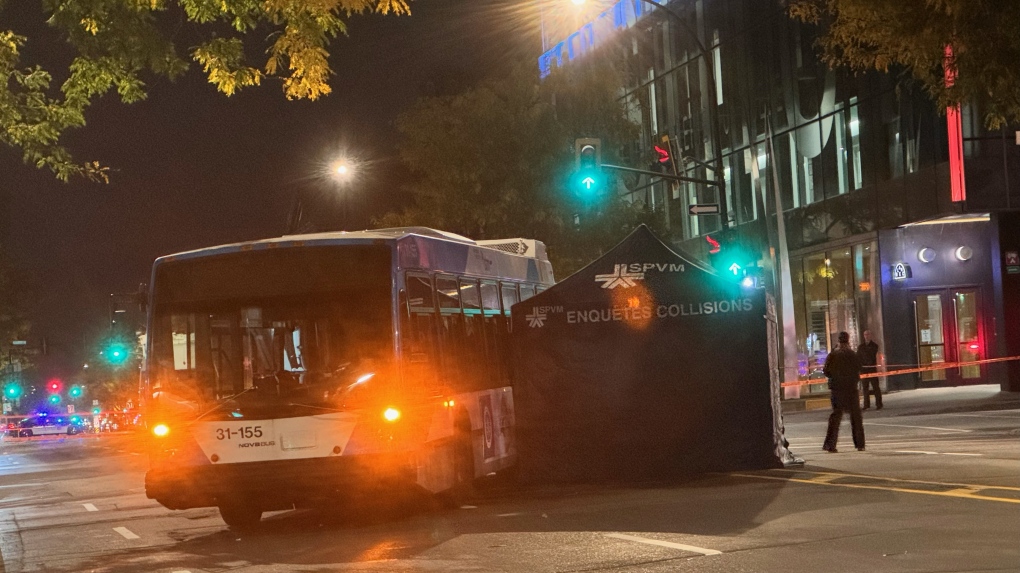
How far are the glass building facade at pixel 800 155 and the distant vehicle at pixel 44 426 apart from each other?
1353 inches

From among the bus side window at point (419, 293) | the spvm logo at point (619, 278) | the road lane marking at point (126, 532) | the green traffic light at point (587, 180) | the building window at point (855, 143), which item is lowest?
the road lane marking at point (126, 532)

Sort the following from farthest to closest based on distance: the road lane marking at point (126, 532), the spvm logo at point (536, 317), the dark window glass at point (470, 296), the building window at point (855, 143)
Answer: the building window at point (855, 143), the spvm logo at point (536, 317), the dark window glass at point (470, 296), the road lane marking at point (126, 532)

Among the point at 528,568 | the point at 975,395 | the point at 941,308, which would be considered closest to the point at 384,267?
the point at 528,568

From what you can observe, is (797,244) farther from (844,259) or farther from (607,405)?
(607,405)

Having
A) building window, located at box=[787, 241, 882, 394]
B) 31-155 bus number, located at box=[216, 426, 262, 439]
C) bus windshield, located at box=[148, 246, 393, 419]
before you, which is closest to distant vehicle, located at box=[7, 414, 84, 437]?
building window, located at box=[787, 241, 882, 394]

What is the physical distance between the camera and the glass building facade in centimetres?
3409

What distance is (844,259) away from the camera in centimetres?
3934

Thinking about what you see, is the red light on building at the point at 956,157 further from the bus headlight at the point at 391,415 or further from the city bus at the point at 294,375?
the bus headlight at the point at 391,415

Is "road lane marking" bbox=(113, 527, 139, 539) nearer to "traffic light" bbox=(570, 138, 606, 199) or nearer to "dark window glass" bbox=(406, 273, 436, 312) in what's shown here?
"dark window glass" bbox=(406, 273, 436, 312)

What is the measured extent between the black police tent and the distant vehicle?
54.6 m

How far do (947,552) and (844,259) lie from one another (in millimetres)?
30517

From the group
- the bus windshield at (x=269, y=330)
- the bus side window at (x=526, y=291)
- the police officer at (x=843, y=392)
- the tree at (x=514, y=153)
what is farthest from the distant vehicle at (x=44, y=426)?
the bus windshield at (x=269, y=330)

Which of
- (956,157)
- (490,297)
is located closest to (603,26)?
(956,157)

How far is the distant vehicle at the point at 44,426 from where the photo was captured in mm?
70812
